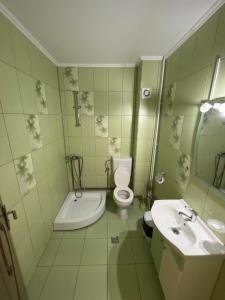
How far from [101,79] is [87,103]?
0.45 m

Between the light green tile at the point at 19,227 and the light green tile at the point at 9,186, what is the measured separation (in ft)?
0.27

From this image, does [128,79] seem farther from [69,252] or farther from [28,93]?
[69,252]

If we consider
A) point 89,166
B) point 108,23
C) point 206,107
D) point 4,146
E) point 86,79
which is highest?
point 108,23

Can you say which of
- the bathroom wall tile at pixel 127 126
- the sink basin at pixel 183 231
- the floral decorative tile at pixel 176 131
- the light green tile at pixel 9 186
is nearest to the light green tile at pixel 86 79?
the bathroom wall tile at pixel 127 126

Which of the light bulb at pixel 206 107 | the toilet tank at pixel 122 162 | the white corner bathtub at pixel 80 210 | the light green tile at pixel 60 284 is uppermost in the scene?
the light bulb at pixel 206 107

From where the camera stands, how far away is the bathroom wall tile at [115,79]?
2176 mm

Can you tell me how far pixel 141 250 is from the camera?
1707 millimetres

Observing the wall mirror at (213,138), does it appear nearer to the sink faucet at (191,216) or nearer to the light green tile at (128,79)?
the sink faucet at (191,216)

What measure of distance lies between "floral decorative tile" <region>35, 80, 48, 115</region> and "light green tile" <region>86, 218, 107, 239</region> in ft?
5.82

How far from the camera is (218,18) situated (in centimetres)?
103

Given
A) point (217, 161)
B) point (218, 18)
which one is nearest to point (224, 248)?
point (217, 161)

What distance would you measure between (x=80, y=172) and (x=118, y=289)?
1.72 meters

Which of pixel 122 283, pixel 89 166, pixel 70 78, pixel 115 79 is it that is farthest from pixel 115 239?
pixel 70 78

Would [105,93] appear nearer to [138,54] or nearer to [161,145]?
[138,54]
